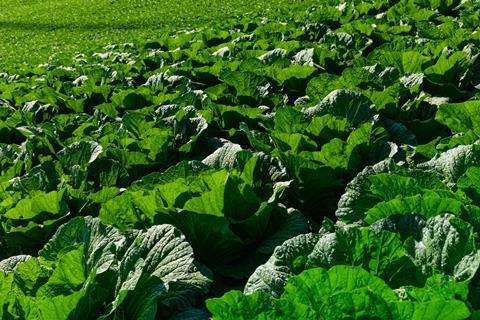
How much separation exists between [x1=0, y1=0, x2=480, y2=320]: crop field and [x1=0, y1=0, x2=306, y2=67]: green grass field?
9926mm

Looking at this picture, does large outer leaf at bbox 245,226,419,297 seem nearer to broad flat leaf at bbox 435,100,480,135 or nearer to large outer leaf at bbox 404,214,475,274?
large outer leaf at bbox 404,214,475,274

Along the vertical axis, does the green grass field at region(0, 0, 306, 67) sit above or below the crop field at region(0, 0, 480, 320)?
below

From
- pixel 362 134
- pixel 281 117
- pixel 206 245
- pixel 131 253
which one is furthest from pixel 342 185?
pixel 131 253

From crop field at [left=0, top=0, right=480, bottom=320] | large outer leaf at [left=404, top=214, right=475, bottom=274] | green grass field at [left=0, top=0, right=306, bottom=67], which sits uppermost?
large outer leaf at [left=404, top=214, right=475, bottom=274]

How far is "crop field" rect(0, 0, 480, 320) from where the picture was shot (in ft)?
5.97

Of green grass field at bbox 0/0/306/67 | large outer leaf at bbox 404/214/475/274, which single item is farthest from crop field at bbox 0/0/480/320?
green grass field at bbox 0/0/306/67

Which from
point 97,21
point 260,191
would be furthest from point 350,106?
point 97,21

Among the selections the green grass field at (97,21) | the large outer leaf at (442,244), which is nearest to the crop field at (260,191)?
the large outer leaf at (442,244)

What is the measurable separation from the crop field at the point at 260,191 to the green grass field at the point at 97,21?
993cm

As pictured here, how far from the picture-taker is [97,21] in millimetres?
20344

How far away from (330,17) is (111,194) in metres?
5.73

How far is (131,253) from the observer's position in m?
Answer: 2.19

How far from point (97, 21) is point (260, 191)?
18793mm

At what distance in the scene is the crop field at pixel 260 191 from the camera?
5.97 feet
